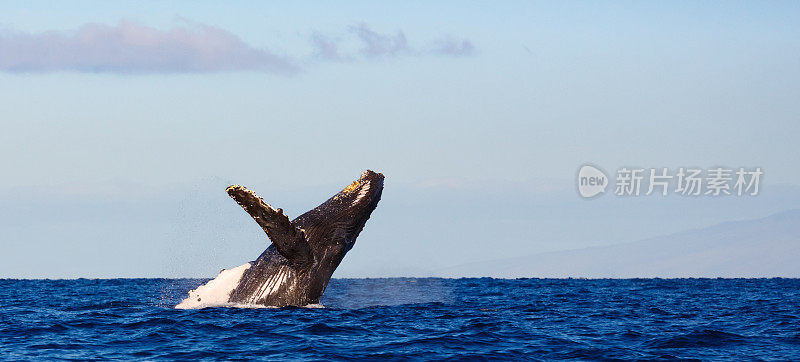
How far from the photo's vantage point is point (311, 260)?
15977mm

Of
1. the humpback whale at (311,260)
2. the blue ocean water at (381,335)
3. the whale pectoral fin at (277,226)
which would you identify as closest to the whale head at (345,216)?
the humpback whale at (311,260)

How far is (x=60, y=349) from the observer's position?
13234mm

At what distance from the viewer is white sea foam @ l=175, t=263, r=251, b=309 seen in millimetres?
16547

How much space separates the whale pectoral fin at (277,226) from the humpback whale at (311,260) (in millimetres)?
255

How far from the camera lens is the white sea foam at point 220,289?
651 inches

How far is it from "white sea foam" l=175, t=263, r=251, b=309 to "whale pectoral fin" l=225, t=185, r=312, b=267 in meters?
1.33

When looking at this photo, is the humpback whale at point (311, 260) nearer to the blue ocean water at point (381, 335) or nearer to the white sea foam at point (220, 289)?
the white sea foam at point (220, 289)

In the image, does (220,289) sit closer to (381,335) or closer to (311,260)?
(311,260)

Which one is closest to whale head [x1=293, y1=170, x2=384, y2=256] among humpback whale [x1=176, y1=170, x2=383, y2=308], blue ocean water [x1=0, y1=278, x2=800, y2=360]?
humpback whale [x1=176, y1=170, x2=383, y2=308]

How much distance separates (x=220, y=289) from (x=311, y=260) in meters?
1.93

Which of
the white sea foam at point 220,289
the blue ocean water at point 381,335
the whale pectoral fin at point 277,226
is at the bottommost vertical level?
the blue ocean water at point 381,335

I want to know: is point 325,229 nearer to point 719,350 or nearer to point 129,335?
point 129,335

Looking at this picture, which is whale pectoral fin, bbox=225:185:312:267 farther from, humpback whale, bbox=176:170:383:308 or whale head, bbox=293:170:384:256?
whale head, bbox=293:170:384:256

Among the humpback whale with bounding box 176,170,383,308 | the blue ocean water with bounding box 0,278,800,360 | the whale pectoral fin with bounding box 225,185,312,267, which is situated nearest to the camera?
the blue ocean water with bounding box 0,278,800,360
